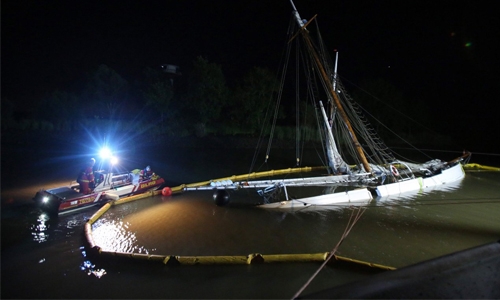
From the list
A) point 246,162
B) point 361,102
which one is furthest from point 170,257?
point 361,102

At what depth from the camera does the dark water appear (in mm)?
6645

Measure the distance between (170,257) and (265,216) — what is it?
4.76m

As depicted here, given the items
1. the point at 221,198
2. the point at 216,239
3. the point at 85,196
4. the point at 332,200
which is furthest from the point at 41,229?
the point at 332,200

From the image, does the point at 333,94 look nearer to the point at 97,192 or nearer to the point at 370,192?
the point at 370,192

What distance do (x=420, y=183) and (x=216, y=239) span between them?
1228 cm

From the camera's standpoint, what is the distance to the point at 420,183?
1571cm

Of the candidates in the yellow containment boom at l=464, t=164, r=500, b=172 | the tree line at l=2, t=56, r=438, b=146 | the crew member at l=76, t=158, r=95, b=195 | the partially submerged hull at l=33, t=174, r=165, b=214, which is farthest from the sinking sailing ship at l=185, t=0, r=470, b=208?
the tree line at l=2, t=56, r=438, b=146

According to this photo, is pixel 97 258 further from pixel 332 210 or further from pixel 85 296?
pixel 332 210

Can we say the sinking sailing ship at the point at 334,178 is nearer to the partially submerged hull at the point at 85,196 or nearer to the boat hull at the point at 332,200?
the boat hull at the point at 332,200

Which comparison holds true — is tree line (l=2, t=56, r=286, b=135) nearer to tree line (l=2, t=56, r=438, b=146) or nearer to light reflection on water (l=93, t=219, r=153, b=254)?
tree line (l=2, t=56, r=438, b=146)

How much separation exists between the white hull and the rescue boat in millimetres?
11898

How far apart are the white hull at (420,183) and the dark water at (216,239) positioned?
555 millimetres

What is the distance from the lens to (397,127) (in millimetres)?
41812

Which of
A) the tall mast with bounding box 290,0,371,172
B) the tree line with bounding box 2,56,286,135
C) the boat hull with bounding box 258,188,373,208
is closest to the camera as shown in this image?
the boat hull with bounding box 258,188,373,208
